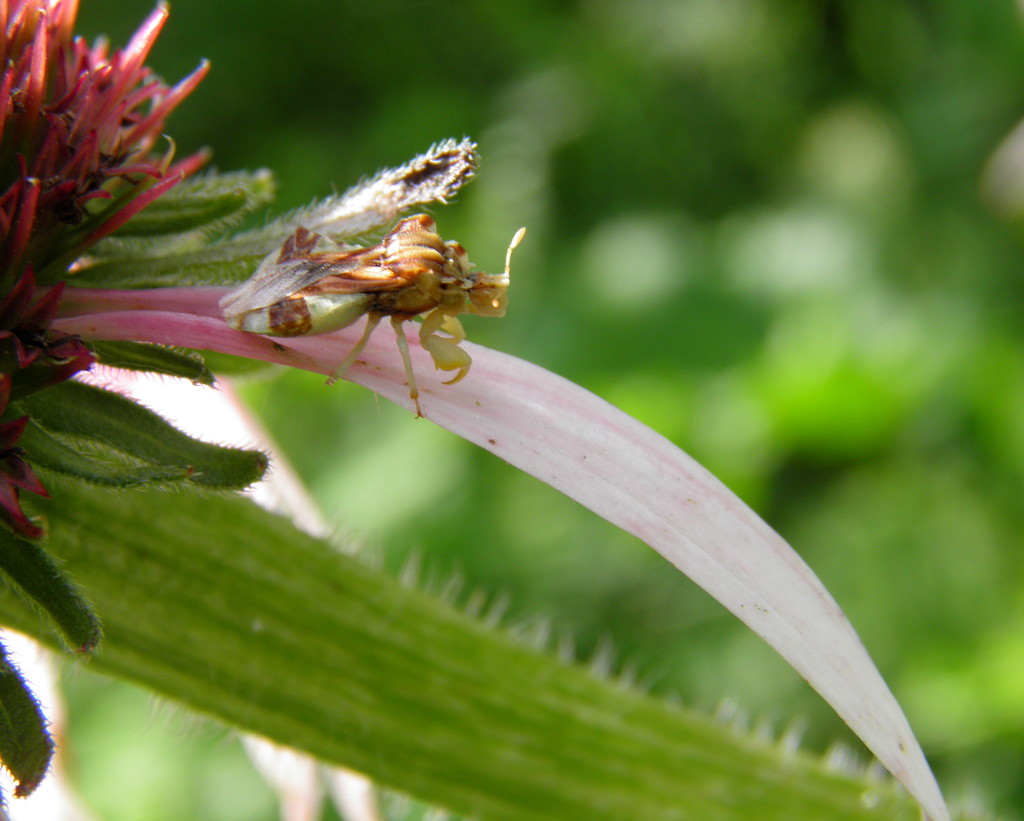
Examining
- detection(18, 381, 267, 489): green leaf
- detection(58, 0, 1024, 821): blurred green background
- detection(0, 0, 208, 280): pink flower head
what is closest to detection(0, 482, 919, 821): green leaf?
detection(18, 381, 267, 489): green leaf

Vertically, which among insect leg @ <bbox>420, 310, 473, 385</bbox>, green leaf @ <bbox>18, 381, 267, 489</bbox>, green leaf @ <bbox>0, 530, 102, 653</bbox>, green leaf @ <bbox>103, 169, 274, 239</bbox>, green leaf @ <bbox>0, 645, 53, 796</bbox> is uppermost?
green leaf @ <bbox>103, 169, 274, 239</bbox>

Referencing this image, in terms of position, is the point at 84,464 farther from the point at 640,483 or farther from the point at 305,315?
the point at 640,483

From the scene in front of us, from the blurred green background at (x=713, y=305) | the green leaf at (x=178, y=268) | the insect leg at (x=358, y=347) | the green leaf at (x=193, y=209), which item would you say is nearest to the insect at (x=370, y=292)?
the insect leg at (x=358, y=347)

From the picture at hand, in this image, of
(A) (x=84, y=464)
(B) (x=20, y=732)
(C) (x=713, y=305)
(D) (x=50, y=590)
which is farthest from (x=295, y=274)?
(C) (x=713, y=305)

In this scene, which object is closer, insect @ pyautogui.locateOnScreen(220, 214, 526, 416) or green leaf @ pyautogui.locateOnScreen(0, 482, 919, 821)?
insect @ pyautogui.locateOnScreen(220, 214, 526, 416)

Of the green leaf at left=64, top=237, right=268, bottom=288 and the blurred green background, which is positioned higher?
the blurred green background

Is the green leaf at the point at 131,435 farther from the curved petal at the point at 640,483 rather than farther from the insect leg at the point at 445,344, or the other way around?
the insect leg at the point at 445,344

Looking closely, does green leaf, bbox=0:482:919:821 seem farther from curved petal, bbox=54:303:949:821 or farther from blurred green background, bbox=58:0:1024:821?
blurred green background, bbox=58:0:1024:821
